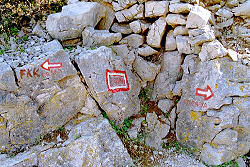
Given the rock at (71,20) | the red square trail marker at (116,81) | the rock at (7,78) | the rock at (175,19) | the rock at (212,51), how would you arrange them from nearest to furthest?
the rock at (7,78), the rock at (212,51), the red square trail marker at (116,81), the rock at (175,19), the rock at (71,20)

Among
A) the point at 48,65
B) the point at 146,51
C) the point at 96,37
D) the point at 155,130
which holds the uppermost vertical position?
the point at 96,37

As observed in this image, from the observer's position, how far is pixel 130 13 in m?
6.21

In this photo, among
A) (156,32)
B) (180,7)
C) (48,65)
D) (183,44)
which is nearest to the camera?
(48,65)

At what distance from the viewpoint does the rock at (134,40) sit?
6234mm

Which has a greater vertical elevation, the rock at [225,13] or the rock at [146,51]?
the rock at [225,13]

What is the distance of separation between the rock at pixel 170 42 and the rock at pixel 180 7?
22.8 inches

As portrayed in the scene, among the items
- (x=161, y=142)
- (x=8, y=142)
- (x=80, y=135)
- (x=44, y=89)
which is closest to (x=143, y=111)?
(x=161, y=142)

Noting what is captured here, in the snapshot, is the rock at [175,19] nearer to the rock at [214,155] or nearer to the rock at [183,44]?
the rock at [183,44]

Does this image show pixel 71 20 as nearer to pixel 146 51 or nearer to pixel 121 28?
pixel 121 28

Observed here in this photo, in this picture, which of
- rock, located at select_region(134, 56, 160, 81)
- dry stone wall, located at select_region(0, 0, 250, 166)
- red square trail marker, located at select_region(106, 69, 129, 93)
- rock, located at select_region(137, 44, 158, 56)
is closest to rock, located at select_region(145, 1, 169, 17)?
dry stone wall, located at select_region(0, 0, 250, 166)

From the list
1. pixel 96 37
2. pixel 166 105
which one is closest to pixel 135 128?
pixel 166 105

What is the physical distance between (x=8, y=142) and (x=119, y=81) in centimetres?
299

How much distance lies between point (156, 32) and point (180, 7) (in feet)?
2.93

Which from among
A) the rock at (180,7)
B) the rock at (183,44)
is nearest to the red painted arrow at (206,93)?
the rock at (183,44)
